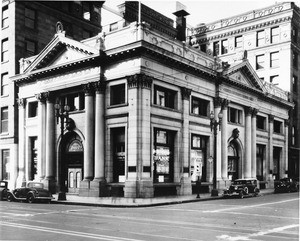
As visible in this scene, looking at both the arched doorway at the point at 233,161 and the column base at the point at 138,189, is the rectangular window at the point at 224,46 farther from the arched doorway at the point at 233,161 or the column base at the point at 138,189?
the column base at the point at 138,189

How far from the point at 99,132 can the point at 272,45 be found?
33759mm

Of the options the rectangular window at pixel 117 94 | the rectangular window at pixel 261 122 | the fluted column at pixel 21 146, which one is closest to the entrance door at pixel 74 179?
the fluted column at pixel 21 146

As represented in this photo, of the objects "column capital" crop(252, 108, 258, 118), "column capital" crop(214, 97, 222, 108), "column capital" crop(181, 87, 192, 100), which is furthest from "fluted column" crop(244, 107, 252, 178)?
"column capital" crop(181, 87, 192, 100)

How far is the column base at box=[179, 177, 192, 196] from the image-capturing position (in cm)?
3482

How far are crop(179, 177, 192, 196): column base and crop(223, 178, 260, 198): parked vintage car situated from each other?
403 centimetres

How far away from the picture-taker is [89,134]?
112ft

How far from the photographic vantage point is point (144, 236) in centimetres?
1241

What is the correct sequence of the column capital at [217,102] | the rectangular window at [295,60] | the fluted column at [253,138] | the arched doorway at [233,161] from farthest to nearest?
the rectangular window at [295,60]
the fluted column at [253,138]
the arched doorway at [233,161]
the column capital at [217,102]

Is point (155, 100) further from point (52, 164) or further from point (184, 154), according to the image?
point (52, 164)

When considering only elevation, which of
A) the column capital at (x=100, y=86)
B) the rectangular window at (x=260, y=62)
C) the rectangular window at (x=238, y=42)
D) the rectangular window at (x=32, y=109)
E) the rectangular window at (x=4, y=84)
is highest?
the rectangular window at (x=238, y=42)

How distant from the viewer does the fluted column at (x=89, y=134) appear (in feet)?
111

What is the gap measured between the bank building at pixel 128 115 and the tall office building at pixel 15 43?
168 centimetres

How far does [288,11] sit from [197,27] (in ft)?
50.0

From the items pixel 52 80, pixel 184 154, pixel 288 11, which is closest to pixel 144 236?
pixel 184 154
